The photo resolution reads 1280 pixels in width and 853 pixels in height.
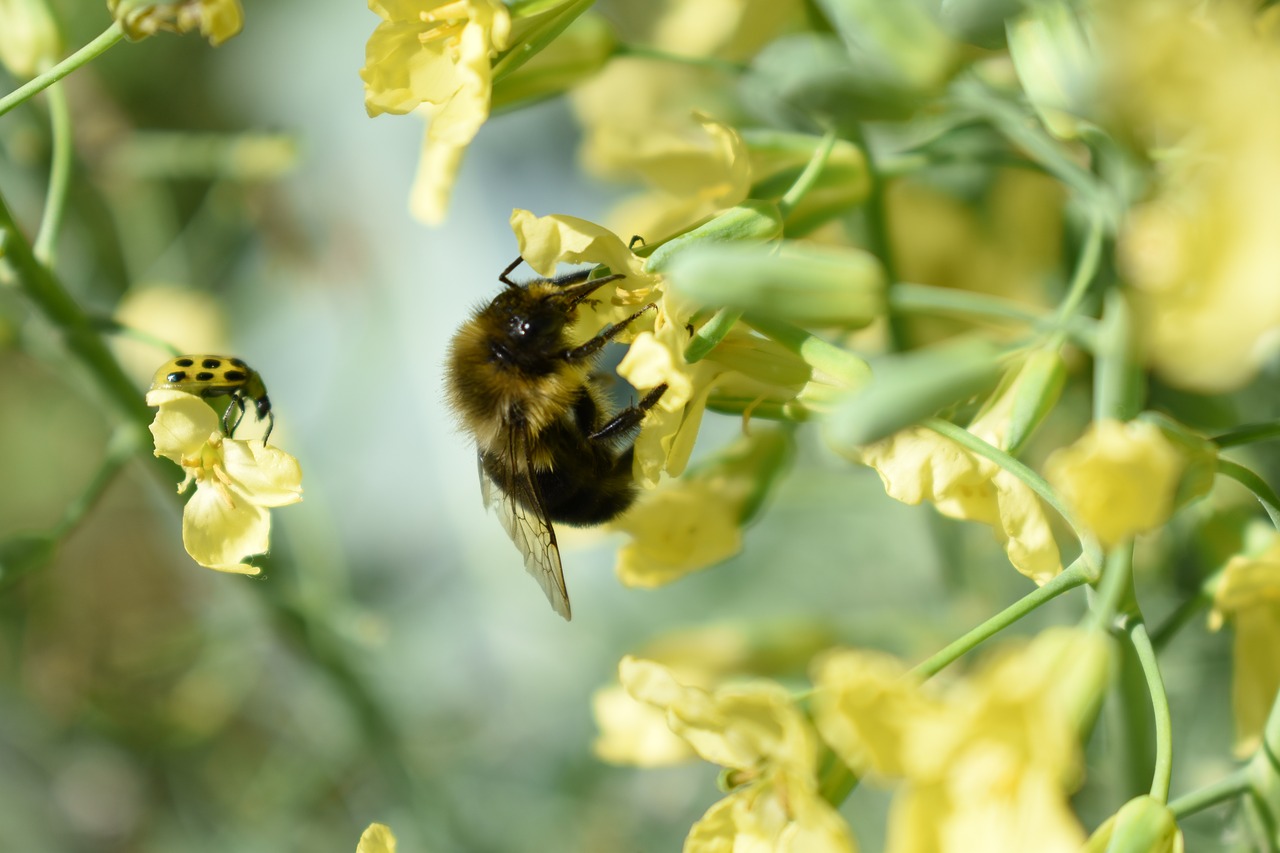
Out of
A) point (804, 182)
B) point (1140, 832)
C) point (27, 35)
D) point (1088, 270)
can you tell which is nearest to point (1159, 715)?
point (1140, 832)

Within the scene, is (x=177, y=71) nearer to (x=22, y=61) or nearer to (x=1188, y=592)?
(x=22, y=61)

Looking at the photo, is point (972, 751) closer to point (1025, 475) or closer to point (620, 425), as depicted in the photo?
point (1025, 475)

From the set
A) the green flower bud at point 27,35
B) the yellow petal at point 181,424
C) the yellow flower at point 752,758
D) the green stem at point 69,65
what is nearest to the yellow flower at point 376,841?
the yellow flower at point 752,758

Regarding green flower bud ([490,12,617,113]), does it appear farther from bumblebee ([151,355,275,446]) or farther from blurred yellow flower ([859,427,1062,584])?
blurred yellow flower ([859,427,1062,584])

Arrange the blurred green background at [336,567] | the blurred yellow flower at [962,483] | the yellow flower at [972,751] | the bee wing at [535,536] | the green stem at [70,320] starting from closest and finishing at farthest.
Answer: the yellow flower at [972,751], the blurred yellow flower at [962,483], the green stem at [70,320], the bee wing at [535,536], the blurred green background at [336,567]

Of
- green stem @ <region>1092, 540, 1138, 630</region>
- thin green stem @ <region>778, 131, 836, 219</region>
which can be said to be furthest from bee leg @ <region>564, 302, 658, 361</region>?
green stem @ <region>1092, 540, 1138, 630</region>

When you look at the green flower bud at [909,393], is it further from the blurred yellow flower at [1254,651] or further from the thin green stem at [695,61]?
the thin green stem at [695,61]

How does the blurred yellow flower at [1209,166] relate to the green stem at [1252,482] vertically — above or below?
above
